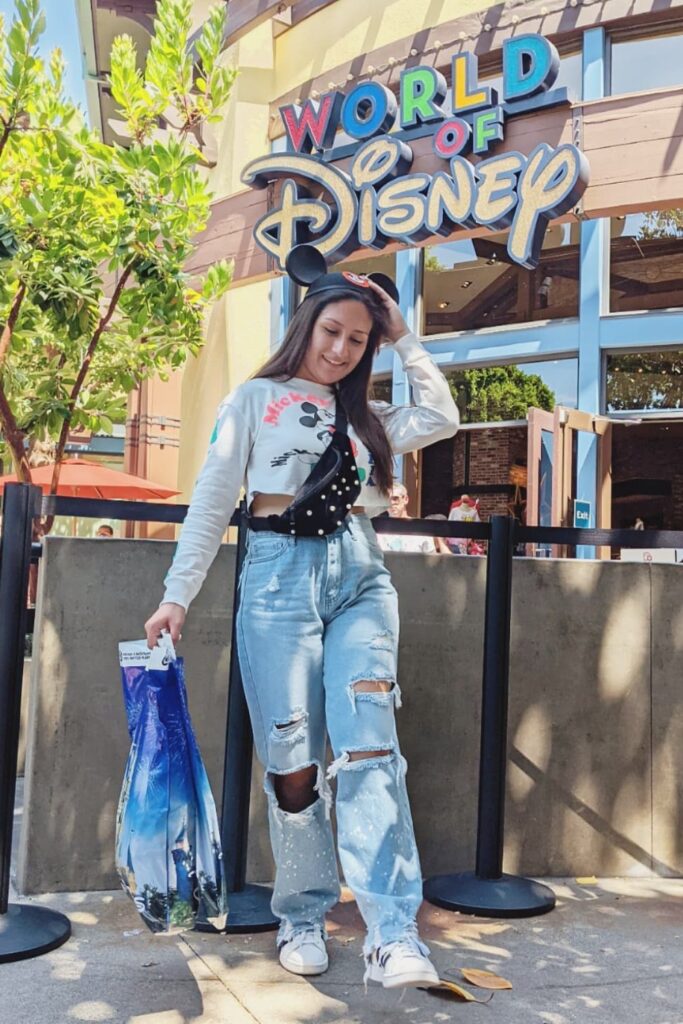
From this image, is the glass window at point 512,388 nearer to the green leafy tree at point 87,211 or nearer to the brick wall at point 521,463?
the brick wall at point 521,463

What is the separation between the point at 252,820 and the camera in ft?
11.8

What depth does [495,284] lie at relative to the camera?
1237 centimetres

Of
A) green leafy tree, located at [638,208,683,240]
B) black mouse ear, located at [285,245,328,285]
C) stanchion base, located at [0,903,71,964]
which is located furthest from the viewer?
green leafy tree, located at [638,208,683,240]

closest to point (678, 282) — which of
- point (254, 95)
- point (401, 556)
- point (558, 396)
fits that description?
point (558, 396)

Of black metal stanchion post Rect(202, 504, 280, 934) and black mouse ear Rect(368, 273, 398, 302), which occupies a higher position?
black mouse ear Rect(368, 273, 398, 302)

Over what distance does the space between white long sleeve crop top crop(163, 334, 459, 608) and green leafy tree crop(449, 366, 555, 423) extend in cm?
925

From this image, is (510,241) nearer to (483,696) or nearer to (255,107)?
(255,107)

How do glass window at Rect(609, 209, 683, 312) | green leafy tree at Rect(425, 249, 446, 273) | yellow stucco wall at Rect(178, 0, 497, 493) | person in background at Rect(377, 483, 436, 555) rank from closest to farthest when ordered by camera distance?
person in background at Rect(377, 483, 436, 555)
glass window at Rect(609, 209, 683, 312)
green leafy tree at Rect(425, 249, 446, 273)
yellow stucco wall at Rect(178, 0, 497, 493)

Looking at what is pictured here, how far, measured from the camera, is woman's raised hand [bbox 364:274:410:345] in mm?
2941

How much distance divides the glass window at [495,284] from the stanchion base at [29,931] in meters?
9.89

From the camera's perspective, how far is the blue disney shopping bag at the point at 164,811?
245 cm

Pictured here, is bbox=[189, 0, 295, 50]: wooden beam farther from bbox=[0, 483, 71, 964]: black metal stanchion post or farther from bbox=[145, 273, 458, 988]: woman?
bbox=[0, 483, 71, 964]: black metal stanchion post

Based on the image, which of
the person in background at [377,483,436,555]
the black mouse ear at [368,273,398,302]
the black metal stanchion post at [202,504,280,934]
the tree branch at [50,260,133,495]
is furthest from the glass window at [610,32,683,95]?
the black metal stanchion post at [202,504,280,934]

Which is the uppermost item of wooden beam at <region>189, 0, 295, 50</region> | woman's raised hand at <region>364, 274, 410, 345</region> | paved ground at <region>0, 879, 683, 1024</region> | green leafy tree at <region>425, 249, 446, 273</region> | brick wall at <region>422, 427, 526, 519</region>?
wooden beam at <region>189, 0, 295, 50</region>
